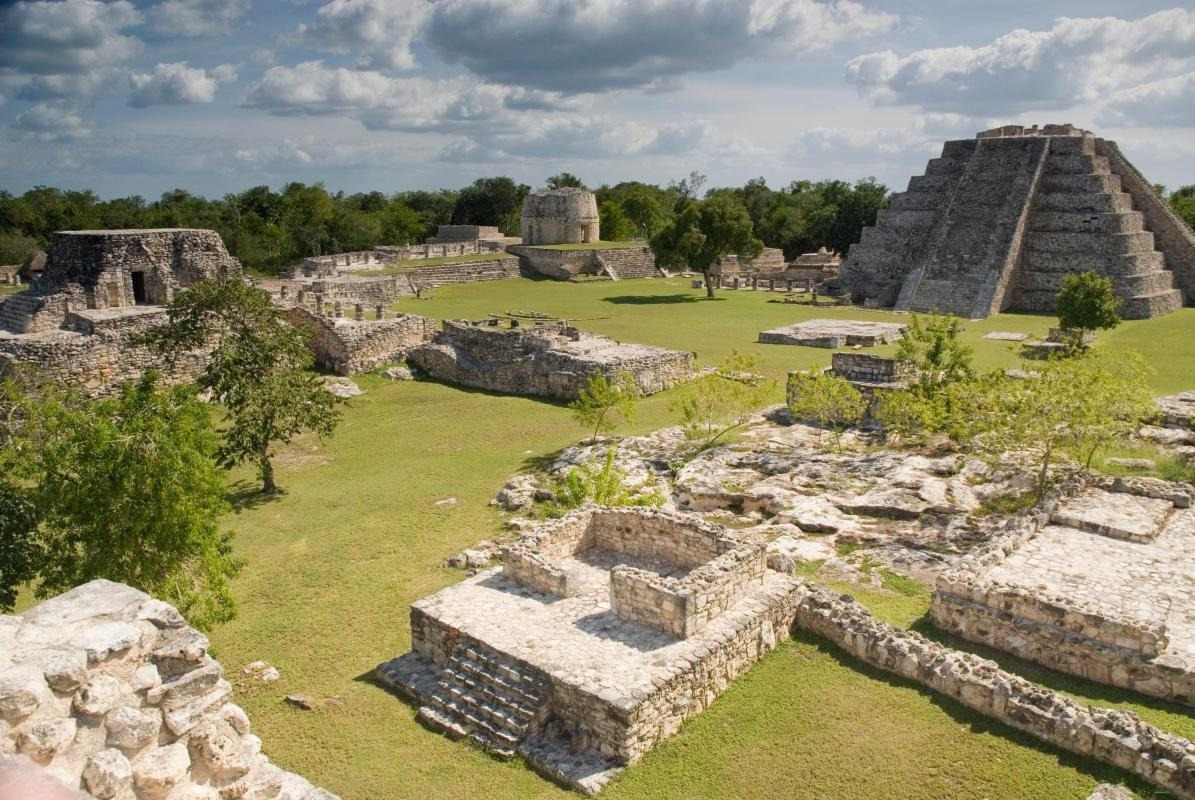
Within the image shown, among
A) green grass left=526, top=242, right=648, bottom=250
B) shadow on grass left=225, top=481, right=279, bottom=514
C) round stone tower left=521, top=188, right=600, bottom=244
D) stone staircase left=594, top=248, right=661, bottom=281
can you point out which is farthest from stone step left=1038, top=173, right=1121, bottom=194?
shadow on grass left=225, top=481, right=279, bottom=514

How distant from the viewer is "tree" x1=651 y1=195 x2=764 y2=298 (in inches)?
1544

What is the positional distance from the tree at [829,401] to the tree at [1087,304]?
11802mm

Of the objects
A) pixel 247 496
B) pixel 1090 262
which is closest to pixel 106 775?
pixel 247 496

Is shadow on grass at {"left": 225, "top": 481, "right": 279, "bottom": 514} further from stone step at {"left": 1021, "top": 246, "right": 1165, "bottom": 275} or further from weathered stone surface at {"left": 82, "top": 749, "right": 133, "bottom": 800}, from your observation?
stone step at {"left": 1021, "top": 246, "right": 1165, "bottom": 275}

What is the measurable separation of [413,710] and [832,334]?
2316 centimetres

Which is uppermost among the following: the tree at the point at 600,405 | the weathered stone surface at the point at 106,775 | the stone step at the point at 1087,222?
the stone step at the point at 1087,222

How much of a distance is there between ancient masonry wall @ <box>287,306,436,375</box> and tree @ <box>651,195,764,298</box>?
15.8 metres

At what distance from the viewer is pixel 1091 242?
1478 inches

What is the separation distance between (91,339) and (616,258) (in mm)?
32620

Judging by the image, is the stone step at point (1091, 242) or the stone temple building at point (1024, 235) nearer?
the stone step at point (1091, 242)

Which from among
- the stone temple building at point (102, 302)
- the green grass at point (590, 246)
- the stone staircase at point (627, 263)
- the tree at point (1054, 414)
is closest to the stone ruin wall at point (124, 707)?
the tree at point (1054, 414)

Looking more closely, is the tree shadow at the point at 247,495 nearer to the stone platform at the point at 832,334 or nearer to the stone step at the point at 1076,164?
the stone platform at the point at 832,334

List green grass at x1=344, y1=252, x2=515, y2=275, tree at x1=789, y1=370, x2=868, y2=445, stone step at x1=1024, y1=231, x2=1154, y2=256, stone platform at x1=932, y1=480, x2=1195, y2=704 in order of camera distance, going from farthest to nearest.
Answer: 1. green grass at x1=344, y1=252, x2=515, y2=275
2. stone step at x1=1024, y1=231, x2=1154, y2=256
3. tree at x1=789, y1=370, x2=868, y2=445
4. stone platform at x1=932, y1=480, x2=1195, y2=704

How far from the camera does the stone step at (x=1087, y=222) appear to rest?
37.0 m
